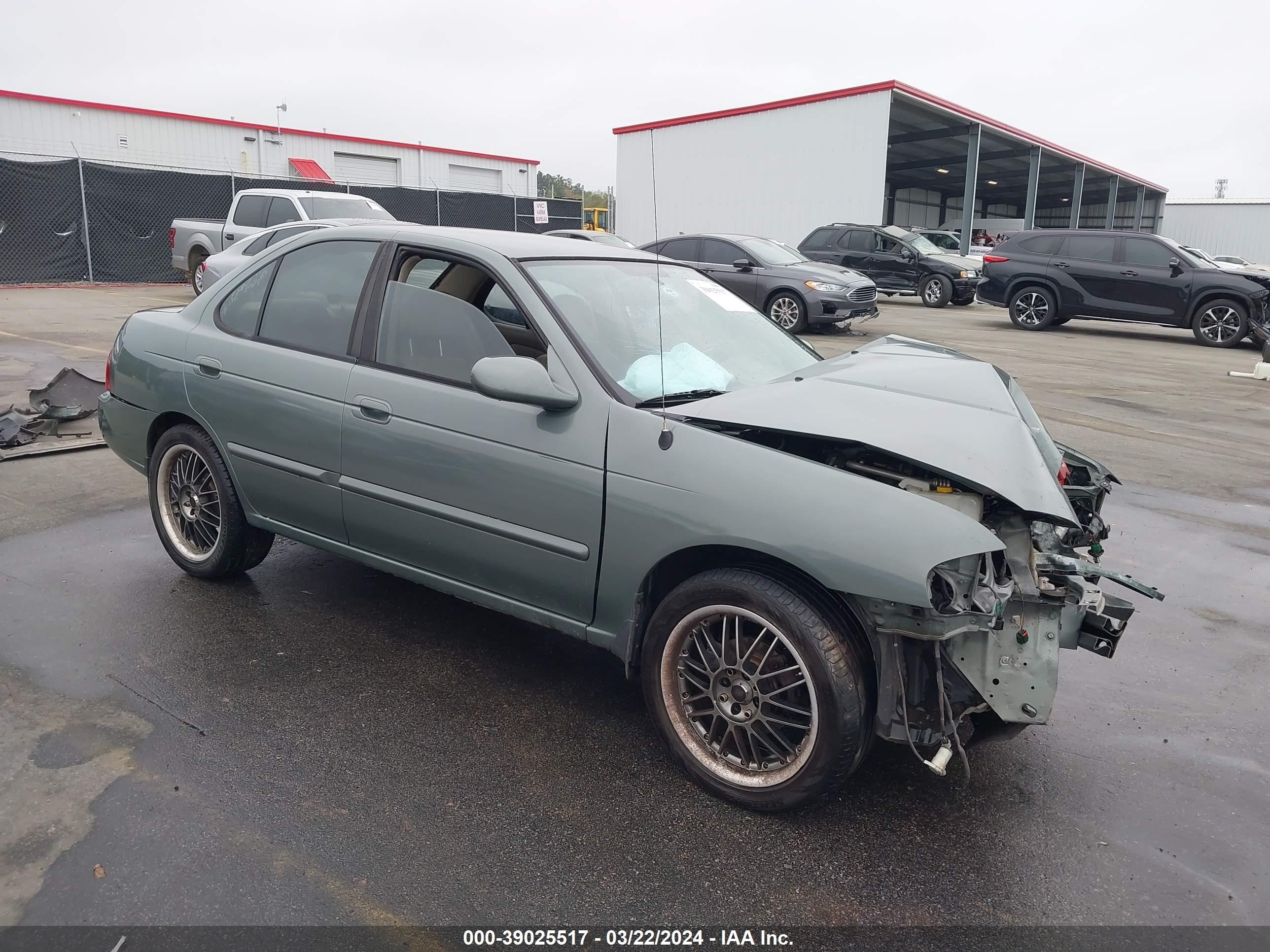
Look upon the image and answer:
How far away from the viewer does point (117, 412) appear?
4.73 meters

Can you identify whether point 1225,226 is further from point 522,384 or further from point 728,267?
point 522,384

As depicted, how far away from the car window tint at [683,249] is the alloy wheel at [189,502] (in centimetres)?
1226

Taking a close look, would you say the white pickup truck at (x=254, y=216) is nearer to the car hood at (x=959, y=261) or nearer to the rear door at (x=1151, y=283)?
the car hood at (x=959, y=261)

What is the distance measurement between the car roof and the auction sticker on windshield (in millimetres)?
244

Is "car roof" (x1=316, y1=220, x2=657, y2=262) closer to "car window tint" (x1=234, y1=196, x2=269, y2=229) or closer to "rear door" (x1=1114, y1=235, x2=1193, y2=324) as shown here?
"car window tint" (x1=234, y1=196, x2=269, y2=229)

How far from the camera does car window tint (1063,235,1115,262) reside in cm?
1602

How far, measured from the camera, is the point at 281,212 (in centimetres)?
1644

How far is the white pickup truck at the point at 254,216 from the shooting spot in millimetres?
16375

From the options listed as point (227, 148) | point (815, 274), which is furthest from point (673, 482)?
point (227, 148)

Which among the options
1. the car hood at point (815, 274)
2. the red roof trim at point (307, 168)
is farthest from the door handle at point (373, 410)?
the red roof trim at point (307, 168)

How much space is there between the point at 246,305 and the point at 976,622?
11.1ft

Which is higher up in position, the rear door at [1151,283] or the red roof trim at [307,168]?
the red roof trim at [307,168]

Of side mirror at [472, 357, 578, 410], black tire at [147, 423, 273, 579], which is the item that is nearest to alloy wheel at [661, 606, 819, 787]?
side mirror at [472, 357, 578, 410]

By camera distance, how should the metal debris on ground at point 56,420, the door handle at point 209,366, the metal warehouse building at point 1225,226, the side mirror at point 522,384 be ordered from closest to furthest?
the side mirror at point 522,384 < the door handle at point 209,366 < the metal debris on ground at point 56,420 < the metal warehouse building at point 1225,226
